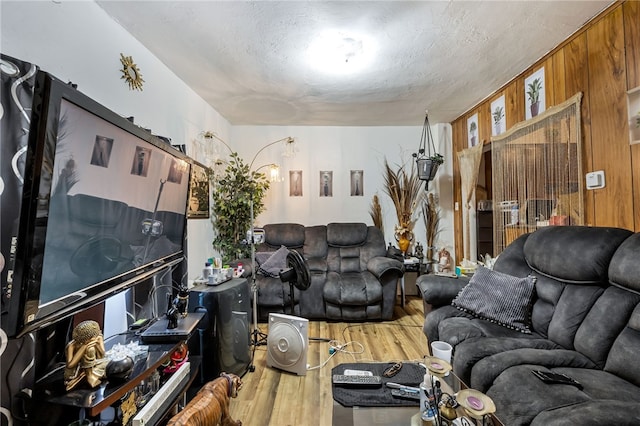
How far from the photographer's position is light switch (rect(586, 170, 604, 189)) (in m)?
1.95

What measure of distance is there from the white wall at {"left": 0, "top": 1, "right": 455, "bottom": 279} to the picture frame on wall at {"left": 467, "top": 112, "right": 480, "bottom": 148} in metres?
0.56

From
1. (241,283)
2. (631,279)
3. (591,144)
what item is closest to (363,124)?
(591,144)

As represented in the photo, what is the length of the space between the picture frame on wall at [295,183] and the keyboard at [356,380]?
10.4 feet

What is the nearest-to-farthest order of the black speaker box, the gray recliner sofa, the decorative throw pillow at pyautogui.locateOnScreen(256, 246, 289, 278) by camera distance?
the black speaker box, the gray recliner sofa, the decorative throw pillow at pyautogui.locateOnScreen(256, 246, 289, 278)

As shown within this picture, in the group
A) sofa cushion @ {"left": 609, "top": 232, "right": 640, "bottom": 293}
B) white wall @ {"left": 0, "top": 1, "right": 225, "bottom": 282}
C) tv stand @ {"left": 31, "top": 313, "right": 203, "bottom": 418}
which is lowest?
tv stand @ {"left": 31, "top": 313, "right": 203, "bottom": 418}

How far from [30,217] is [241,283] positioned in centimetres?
157

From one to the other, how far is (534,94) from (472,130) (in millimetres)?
1120

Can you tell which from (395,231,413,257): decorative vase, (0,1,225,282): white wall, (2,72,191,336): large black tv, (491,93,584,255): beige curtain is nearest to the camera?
(2,72,191,336): large black tv

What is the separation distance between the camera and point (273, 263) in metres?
3.54

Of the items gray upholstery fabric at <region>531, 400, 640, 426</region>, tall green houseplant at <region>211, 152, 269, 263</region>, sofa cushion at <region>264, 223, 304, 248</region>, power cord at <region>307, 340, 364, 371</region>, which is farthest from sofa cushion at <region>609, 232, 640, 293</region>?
tall green houseplant at <region>211, 152, 269, 263</region>

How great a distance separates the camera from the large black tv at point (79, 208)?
85 cm

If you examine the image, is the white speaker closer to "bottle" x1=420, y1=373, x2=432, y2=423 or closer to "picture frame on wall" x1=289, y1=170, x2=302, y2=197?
"bottle" x1=420, y1=373, x2=432, y2=423

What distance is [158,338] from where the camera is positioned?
4.80 ft

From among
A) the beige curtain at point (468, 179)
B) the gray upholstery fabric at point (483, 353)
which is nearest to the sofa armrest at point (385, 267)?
the beige curtain at point (468, 179)
